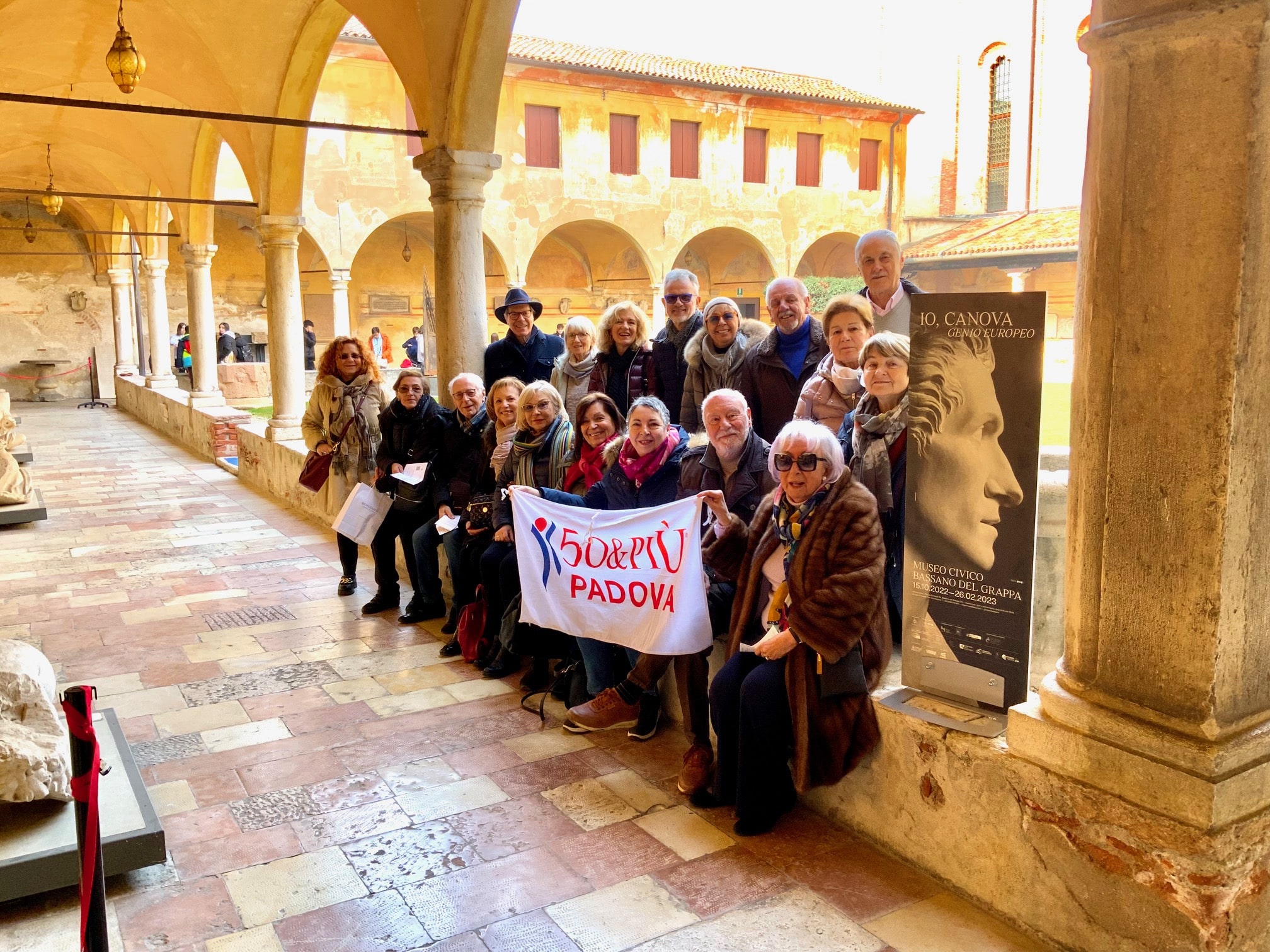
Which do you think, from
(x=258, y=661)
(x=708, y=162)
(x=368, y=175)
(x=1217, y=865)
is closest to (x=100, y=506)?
(x=258, y=661)

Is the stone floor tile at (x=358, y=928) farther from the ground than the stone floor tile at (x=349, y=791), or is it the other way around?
the stone floor tile at (x=349, y=791)

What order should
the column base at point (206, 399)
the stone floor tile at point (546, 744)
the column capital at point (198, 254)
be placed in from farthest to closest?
the column base at point (206, 399)
the column capital at point (198, 254)
the stone floor tile at point (546, 744)

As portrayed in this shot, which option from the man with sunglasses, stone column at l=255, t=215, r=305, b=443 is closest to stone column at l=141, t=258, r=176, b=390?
stone column at l=255, t=215, r=305, b=443

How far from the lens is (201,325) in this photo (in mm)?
15289

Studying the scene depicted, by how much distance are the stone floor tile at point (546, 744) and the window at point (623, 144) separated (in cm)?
2282

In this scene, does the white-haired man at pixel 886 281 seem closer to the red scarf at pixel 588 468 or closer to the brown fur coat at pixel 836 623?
the brown fur coat at pixel 836 623

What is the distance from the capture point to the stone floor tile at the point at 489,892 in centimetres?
310

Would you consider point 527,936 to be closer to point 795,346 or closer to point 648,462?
point 648,462

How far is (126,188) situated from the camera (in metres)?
18.1

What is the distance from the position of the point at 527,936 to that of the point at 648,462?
2.11 meters

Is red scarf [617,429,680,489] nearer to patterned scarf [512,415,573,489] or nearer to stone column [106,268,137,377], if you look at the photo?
patterned scarf [512,415,573,489]

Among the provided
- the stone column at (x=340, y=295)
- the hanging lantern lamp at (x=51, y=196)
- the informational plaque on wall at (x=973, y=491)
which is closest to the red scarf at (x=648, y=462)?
the informational plaque on wall at (x=973, y=491)

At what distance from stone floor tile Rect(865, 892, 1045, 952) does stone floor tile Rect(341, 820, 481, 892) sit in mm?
1412

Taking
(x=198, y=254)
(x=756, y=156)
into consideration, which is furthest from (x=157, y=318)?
(x=756, y=156)
